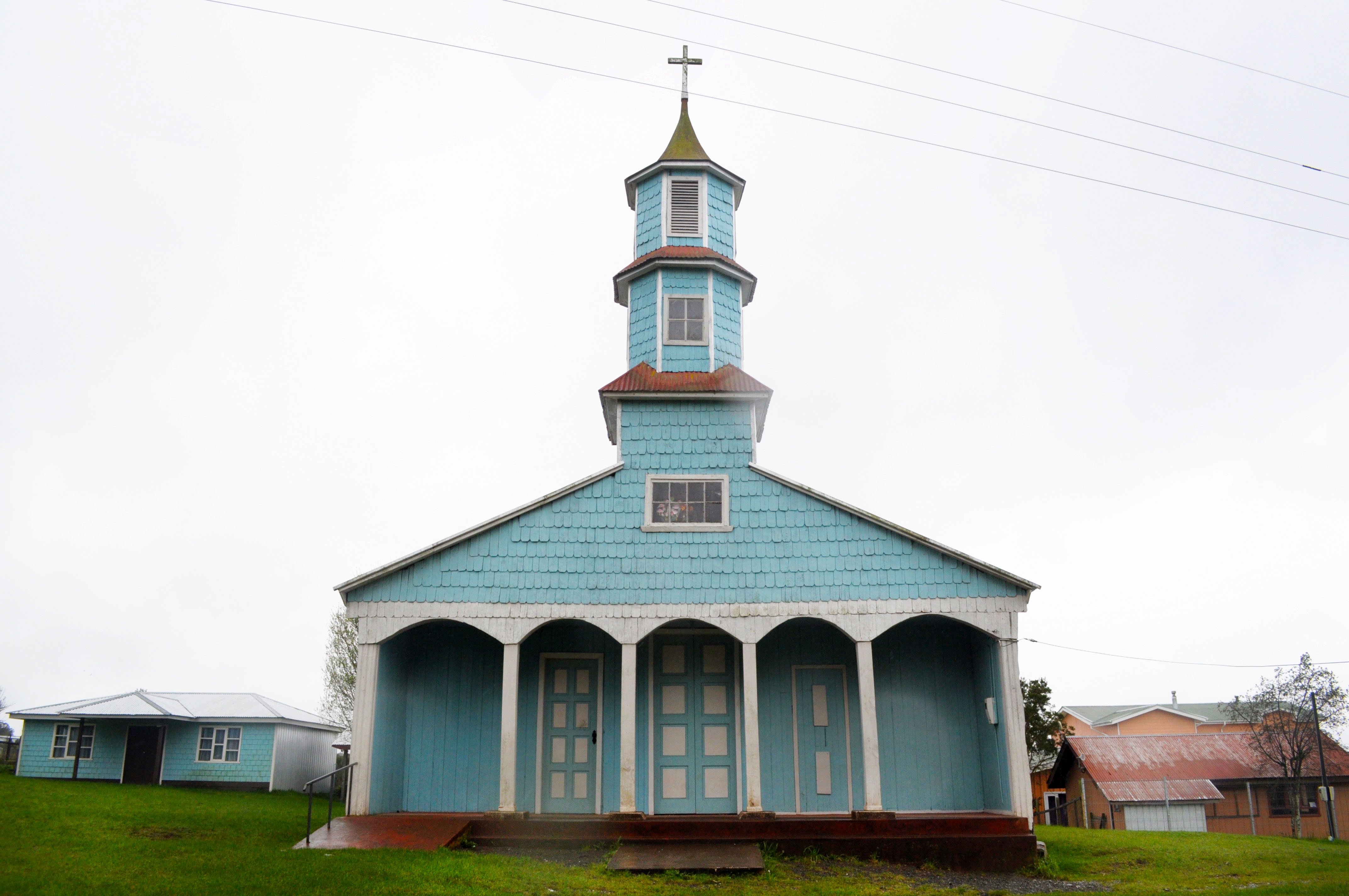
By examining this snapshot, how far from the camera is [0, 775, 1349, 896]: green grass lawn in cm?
924

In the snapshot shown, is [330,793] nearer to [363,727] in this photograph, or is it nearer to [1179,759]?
[363,727]

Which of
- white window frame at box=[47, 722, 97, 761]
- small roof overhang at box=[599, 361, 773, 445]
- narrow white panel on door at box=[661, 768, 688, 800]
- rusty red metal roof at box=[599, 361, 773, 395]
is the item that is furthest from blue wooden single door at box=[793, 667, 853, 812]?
white window frame at box=[47, 722, 97, 761]

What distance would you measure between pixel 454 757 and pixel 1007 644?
27.9ft

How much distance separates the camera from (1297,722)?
120ft

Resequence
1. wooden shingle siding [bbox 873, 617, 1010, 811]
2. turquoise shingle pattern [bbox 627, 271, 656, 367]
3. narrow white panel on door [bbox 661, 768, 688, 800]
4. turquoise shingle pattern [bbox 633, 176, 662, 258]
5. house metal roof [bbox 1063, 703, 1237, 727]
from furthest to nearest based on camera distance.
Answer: house metal roof [bbox 1063, 703, 1237, 727]
turquoise shingle pattern [bbox 633, 176, 662, 258]
turquoise shingle pattern [bbox 627, 271, 656, 367]
narrow white panel on door [bbox 661, 768, 688, 800]
wooden shingle siding [bbox 873, 617, 1010, 811]

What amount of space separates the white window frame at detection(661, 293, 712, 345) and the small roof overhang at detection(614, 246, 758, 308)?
53 cm

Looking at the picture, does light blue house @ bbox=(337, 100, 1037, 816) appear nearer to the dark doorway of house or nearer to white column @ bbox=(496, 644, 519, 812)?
white column @ bbox=(496, 644, 519, 812)

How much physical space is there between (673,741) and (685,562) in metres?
2.86

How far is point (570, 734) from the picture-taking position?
1507cm

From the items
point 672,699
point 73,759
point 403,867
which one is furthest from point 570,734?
point 73,759

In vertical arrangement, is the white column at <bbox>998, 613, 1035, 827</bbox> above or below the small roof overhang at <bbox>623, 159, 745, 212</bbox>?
below

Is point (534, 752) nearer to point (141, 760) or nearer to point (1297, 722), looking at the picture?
point (141, 760)

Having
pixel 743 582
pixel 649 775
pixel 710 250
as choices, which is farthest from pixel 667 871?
pixel 710 250

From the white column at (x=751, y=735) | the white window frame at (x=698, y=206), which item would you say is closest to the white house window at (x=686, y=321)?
the white window frame at (x=698, y=206)
